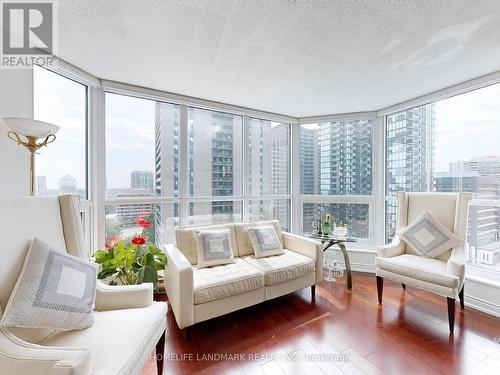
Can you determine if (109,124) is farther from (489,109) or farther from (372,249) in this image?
(489,109)

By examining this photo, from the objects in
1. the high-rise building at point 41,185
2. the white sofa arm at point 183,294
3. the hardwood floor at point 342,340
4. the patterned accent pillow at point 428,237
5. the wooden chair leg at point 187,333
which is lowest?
the hardwood floor at point 342,340

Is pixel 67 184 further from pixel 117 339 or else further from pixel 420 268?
pixel 420 268

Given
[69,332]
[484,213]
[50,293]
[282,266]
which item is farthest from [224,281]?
[484,213]

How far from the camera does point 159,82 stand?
2.52 metres

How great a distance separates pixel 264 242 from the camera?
265cm

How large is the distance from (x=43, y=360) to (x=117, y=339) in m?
0.33

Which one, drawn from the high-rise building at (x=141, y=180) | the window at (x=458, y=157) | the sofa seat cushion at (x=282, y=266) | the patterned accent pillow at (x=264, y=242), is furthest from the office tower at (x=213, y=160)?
the window at (x=458, y=157)

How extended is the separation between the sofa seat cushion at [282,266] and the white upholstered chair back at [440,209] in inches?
49.7

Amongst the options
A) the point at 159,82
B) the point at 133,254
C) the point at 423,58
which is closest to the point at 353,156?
the point at 423,58

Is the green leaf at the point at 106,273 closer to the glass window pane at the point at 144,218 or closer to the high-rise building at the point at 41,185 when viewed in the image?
the glass window pane at the point at 144,218

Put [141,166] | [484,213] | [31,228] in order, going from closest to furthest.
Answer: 1. [31,228]
2. [484,213]
3. [141,166]

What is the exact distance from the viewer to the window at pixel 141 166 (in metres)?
2.61

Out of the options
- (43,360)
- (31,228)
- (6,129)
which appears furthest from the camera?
(6,129)

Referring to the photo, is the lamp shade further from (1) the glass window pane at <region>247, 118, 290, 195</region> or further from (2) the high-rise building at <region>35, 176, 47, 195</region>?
(1) the glass window pane at <region>247, 118, 290, 195</region>
